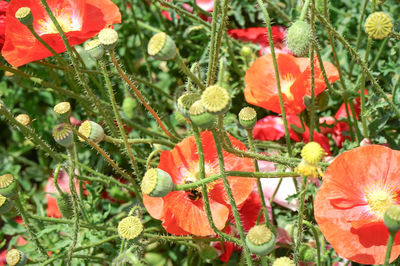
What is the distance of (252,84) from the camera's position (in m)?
1.44

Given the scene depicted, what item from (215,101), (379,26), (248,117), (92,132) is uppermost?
(379,26)

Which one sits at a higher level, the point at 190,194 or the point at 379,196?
the point at 379,196

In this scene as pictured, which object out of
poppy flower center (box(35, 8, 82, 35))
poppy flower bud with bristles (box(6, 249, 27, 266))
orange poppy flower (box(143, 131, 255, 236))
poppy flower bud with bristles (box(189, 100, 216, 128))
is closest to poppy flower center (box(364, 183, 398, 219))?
orange poppy flower (box(143, 131, 255, 236))

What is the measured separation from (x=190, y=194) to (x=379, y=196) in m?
0.44

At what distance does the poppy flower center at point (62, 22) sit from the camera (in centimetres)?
156

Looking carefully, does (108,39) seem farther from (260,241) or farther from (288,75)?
(288,75)

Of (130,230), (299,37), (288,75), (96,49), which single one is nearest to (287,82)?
(288,75)

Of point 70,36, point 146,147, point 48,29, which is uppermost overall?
point 70,36

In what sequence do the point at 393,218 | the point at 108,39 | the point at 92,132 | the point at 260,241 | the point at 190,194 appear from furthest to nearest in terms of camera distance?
the point at 190,194 < the point at 92,132 < the point at 108,39 < the point at 260,241 < the point at 393,218

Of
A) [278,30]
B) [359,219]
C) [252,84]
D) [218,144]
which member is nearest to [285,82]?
[252,84]

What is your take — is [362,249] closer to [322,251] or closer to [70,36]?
[322,251]

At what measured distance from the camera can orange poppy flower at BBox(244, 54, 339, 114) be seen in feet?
4.56

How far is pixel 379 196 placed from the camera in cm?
110

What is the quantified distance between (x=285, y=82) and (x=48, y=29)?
72 cm
